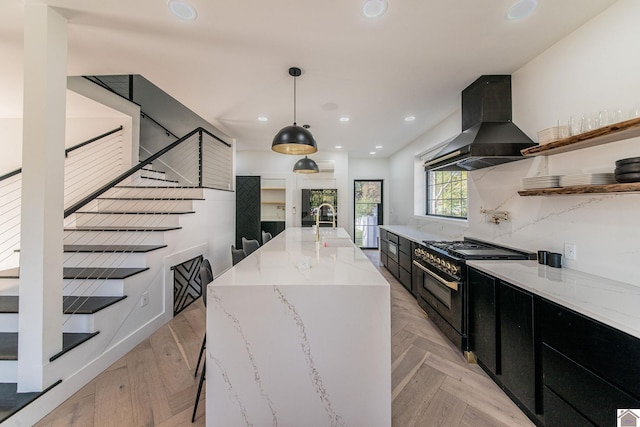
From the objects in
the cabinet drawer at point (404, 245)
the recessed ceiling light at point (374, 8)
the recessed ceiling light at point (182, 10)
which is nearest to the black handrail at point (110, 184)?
the recessed ceiling light at point (182, 10)

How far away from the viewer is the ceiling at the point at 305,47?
1771 mm

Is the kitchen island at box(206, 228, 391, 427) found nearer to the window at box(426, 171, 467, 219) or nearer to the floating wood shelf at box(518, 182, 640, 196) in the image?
the floating wood shelf at box(518, 182, 640, 196)

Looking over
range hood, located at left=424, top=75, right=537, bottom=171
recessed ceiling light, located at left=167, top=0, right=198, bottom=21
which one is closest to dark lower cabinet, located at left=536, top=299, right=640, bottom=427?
range hood, located at left=424, top=75, right=537, bottom=171

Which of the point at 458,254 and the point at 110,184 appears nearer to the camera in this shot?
the point at 458,254

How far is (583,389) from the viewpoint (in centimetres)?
127

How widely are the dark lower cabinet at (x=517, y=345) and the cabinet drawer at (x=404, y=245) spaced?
6.69 ft

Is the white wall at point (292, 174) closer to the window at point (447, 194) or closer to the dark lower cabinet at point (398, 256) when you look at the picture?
the dark lower cabinet at point (398, 256)

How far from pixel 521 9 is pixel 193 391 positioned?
146 inches

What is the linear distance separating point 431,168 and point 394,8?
187 cm

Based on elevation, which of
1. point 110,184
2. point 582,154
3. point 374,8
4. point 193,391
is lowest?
point 193,391

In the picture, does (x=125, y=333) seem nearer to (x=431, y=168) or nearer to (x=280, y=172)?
(x=431, y=168)

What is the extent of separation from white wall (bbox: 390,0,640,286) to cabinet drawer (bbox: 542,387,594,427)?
0.89 metres

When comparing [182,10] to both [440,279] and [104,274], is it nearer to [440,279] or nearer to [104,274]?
[104,274]

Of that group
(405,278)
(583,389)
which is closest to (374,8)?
(583,389)
